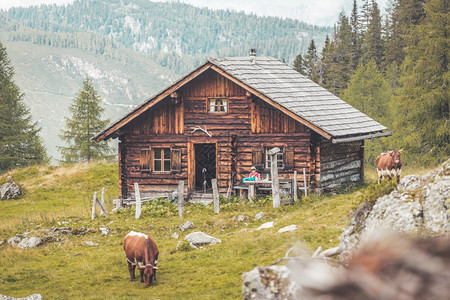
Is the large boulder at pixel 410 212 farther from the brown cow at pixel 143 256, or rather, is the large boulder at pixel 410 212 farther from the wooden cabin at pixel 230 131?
the wooden cabin at pixel 230 131

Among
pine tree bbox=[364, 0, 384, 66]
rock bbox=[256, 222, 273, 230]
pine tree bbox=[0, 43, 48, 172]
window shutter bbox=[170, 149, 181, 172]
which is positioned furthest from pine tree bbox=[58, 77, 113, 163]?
rock bbox=[256, 222, 273, 230]

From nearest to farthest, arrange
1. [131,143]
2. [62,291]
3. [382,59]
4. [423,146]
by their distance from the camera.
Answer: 1. [62,291]
2. [131,143]
3. [423,146]
4. [382,59]

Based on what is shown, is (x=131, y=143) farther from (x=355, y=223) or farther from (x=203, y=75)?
(x=355, y=223)

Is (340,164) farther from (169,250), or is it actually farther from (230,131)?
(169,250)

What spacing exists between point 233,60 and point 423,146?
41.5 feet

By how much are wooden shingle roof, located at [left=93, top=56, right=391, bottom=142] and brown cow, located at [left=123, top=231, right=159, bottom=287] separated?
444 inches

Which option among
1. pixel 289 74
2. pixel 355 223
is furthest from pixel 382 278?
pixel 289 74

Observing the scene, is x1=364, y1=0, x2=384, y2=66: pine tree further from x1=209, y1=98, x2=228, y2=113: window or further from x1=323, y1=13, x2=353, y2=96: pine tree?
x1=209, y1=98, x2=228, y2=113: window

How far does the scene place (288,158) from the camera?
2531 cm

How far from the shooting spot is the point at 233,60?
28531 millimetres

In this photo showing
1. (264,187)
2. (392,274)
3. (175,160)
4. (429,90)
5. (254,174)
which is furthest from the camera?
(429,90)

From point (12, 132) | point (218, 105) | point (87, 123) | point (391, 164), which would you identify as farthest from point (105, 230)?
point (87, 123)

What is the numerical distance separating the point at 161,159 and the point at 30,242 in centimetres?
847

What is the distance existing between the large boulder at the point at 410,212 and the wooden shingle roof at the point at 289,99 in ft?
48.7
